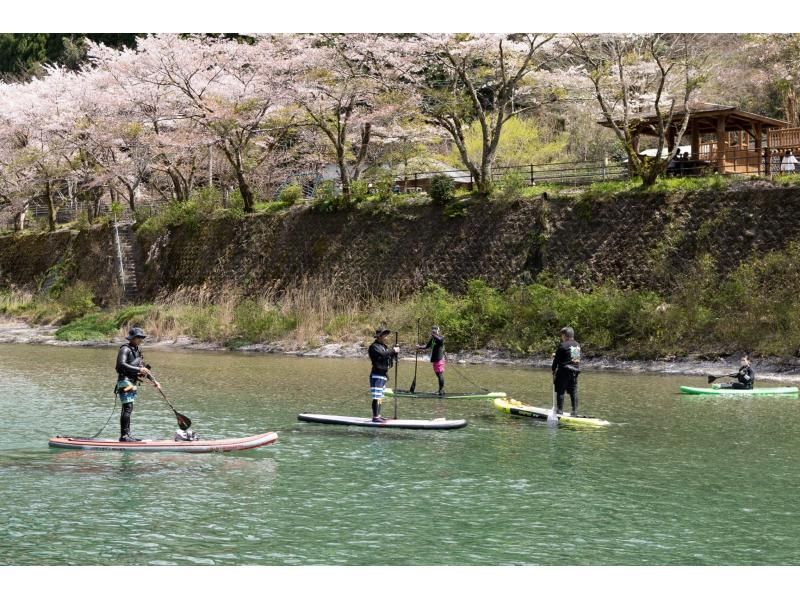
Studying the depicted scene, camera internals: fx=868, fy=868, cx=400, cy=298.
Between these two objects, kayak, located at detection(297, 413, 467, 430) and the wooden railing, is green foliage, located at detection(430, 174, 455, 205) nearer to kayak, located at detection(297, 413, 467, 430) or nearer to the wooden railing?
the wooden railing

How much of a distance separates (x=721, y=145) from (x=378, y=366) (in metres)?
24.0

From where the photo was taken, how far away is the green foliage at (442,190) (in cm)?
3900

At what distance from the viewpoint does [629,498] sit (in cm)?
1121

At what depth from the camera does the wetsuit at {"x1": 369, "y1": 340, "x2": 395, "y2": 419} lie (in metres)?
15.7

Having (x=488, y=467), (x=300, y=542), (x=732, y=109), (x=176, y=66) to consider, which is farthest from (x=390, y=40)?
(x=300, y=542)

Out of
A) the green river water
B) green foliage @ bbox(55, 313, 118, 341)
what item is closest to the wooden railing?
the green river water

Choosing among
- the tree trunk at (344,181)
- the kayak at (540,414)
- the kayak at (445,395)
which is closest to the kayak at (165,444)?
the kayak at (540,414)

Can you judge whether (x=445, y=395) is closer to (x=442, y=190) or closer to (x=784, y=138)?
(x=442, y=190)

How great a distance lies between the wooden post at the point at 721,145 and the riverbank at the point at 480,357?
10.6m

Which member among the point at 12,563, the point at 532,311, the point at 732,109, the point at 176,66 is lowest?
the point at 12,563

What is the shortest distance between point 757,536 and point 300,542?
4988 mm

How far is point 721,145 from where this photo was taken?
3444cm

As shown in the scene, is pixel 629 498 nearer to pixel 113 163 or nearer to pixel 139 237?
pixel 139 237

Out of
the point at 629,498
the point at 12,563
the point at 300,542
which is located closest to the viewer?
the point at 12,563
